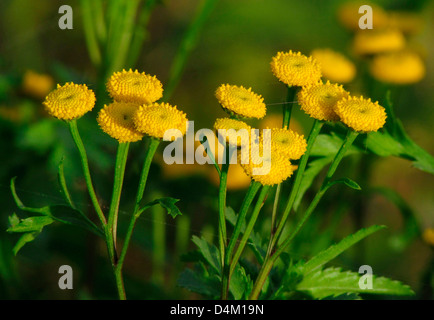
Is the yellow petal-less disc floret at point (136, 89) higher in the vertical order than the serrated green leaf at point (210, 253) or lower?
higher

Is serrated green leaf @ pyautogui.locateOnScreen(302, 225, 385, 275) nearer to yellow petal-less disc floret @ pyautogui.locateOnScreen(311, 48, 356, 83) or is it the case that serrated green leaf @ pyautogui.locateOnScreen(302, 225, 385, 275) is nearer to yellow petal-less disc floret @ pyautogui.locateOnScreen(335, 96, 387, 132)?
yellow petal-less disc floret @ pyautogui.locateOnScreen(335, 96, 387, 132)

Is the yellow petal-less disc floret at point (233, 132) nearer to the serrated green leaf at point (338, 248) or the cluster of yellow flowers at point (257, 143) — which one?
the cluster of yellow flowers at point (257, 143)

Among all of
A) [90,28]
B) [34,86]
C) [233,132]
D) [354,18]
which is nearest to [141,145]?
[90,28]

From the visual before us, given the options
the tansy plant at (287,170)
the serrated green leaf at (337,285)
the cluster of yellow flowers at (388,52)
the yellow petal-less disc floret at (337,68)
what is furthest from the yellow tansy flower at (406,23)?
the serrated green leaf at (337,285)

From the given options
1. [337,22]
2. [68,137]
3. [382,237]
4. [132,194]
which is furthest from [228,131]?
[382,237]

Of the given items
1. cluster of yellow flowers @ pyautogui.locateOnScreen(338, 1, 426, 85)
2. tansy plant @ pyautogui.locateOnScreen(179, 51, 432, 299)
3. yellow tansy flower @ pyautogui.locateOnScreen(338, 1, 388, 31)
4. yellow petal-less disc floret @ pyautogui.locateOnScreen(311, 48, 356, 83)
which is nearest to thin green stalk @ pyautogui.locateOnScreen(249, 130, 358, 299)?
tansy plant @ pyautogui.locateOnScreen(179, 51, 432, 299)

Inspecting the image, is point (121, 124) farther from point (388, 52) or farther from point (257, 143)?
point (388, 52)
